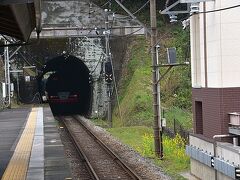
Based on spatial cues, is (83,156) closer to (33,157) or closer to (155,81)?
(155,81)

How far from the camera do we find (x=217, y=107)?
13875 millimetres

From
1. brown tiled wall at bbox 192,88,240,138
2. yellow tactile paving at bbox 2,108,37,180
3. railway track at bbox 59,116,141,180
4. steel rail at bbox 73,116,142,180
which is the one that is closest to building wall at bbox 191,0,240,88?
brown tiled wall at bbox 192,88,240,138

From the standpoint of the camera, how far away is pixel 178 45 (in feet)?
124

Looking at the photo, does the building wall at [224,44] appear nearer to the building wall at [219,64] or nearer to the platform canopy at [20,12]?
the building wall at [219,64]

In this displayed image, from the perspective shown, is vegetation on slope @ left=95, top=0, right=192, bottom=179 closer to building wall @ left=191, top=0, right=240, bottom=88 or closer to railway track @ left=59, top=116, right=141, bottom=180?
railway track @ left=59, top=116, right=141, bottom=180

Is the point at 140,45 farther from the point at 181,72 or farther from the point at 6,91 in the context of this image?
the point at 6,91

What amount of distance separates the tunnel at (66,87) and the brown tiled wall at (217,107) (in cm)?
3478

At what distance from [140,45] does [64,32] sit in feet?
20.6

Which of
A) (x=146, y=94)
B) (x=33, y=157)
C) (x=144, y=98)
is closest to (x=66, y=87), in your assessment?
(x=146, y=94)

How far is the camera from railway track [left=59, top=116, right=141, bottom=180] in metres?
15.9

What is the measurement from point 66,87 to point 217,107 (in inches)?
1653

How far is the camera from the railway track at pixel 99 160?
15855mm

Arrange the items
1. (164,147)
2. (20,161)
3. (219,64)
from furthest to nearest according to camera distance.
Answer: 1. (164,147)
2. (219,64)
3. (20,161)

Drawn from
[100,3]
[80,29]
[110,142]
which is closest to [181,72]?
[80,29]
